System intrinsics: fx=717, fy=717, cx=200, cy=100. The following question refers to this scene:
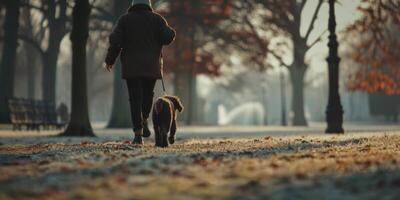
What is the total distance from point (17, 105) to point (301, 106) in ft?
63.7

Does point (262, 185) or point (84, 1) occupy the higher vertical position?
point (84, 1)

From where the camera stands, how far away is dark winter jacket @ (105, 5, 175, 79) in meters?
11.0

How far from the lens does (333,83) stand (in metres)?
20.7

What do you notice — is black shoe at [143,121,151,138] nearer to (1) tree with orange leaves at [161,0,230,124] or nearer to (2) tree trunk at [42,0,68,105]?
(1) tree with orange leaves at [161,0,230,124]

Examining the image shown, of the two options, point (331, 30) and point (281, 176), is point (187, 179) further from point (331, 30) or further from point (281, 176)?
point (331, 30)

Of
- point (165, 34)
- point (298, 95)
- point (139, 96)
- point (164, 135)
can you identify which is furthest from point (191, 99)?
point (164, 135)

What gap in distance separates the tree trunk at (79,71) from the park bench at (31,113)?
5661mm

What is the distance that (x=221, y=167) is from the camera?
714cm

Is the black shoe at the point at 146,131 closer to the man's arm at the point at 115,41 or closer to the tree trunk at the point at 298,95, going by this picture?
the man's arm at the point at 115,41

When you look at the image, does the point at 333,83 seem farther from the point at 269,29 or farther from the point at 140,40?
the point at 269,29

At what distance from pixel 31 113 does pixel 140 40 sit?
15547 mm

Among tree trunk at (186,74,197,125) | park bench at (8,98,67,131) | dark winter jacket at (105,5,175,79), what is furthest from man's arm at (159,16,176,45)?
tree trunk at (186,74,197,125)

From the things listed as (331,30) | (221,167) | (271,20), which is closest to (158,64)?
(221,167)

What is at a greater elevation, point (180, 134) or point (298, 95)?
point (298, 95)
